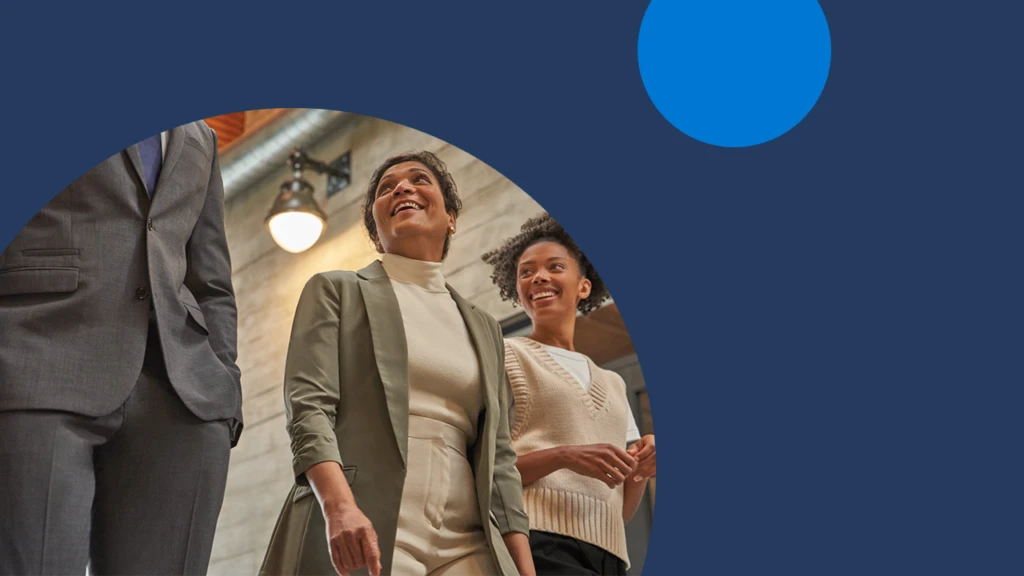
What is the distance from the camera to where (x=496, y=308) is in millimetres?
2152

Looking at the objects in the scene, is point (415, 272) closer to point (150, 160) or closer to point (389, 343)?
point (389, 343)

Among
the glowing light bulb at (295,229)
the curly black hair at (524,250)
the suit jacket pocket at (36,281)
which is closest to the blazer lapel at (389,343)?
the glowing light bulb at (295,229)

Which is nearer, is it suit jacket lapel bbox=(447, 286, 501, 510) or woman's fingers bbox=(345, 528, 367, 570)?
woman's fingers bbox=(345, 528, 367, 570)

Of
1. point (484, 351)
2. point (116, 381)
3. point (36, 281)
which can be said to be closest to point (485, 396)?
point (484, 351)

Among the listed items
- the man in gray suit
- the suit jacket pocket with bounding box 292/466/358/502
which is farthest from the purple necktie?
the suit jacket pocket with bounding box 292/466/358/502

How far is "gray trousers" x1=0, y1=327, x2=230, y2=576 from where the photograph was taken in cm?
171

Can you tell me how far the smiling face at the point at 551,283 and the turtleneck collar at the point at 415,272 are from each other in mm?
183

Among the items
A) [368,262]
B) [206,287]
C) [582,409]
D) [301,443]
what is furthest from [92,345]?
[582,409]

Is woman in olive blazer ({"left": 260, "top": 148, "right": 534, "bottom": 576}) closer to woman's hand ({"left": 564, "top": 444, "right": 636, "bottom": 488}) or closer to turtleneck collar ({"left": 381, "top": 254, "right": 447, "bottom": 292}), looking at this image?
turtleneck collar ({"left": 381, "top": 254, "right": 447, "bottom": 292})

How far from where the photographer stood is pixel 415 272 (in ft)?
6.84

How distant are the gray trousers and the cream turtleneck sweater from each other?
1.05 feet

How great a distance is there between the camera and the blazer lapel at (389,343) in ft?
6.32

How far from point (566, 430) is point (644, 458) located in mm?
151

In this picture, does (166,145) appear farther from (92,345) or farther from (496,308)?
(496,308)
